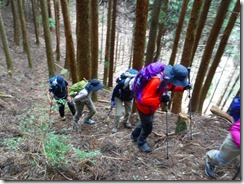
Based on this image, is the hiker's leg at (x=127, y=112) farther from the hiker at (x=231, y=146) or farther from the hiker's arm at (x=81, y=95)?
the hiker at (x=231, y=146)

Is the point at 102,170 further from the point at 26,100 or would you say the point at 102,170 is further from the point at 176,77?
the point at 26,100

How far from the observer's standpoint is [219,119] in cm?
669

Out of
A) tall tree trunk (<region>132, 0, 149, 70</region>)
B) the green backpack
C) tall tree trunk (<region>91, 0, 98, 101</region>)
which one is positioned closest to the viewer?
tall tree trunk (<region>132, 0, 149, 70</region>)

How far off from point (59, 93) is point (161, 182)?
3.80 m

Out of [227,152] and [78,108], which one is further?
[78,108]

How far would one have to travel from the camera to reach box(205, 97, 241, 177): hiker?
11.5 feet

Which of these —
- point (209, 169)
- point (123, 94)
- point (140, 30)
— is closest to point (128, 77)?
point (123, 94)

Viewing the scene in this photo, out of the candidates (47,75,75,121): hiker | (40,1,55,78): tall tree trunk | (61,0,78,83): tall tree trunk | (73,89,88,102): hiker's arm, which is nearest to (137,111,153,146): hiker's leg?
(73,89,88,102): hiker's arm

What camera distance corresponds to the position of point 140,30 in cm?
547

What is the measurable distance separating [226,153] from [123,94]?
2.86 meters

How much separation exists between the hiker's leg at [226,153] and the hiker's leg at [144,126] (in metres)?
1.25

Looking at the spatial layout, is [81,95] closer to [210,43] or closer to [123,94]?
[123,94]

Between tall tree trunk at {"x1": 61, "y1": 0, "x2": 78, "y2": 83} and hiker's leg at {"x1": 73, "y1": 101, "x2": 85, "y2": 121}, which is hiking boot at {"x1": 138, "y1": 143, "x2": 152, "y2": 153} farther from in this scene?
tall tree trunk at {"x1": 61, "y1": 0, "x2": 78, "y2": 83}

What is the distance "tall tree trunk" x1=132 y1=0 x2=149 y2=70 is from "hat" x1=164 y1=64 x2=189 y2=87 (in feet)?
5.00
